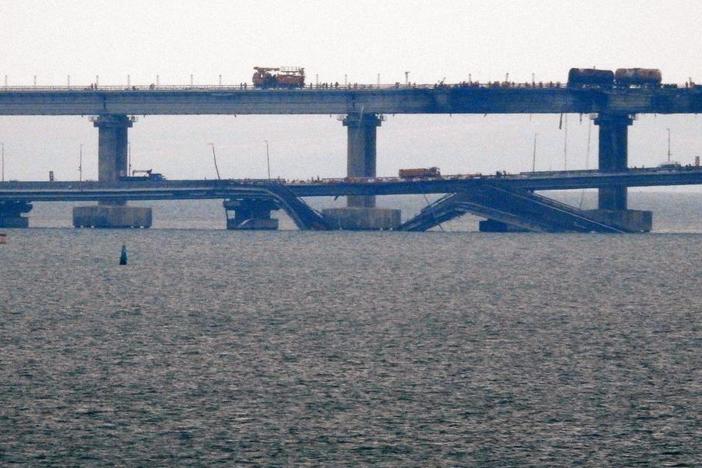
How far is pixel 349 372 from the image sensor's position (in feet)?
201

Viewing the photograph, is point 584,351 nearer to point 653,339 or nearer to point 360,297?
point 653,339

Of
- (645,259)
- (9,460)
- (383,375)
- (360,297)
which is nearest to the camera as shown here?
(9,460)

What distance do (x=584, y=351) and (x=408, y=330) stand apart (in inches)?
494

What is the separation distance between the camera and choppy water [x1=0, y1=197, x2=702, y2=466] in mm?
45688

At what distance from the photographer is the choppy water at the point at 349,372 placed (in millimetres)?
45688

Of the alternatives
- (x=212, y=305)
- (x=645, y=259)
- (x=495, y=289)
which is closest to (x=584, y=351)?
(x=212, y=305)

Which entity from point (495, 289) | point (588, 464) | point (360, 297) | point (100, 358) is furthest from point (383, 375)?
point (495, 289)

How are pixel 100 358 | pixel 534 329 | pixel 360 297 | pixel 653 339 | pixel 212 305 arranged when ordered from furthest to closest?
1. pixel 360 297
2. pixel 212 305
3. pixel 534 329
4. pixel 653 339
5. pixel 100 358

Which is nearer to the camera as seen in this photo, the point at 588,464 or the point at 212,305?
the point at 588,464

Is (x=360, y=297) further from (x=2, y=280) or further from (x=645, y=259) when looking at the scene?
(x=645, y=259)

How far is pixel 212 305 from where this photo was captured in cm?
9694

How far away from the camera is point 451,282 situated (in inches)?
4852

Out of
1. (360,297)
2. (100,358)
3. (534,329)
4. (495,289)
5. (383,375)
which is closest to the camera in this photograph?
(383,375)

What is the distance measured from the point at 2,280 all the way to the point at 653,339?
63.5 m
